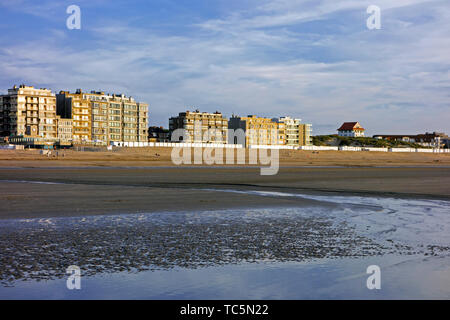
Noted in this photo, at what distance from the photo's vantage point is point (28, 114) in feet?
450

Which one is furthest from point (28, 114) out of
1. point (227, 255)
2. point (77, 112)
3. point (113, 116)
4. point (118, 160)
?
point (227, 255)

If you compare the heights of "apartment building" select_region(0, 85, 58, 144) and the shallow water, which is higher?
"apartment building" select_region(0, 85, 58, 144)

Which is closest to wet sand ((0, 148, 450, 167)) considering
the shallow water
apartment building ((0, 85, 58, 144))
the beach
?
the beach

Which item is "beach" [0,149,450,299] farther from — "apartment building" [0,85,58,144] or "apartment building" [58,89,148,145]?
"apartment building" [58,89,148,145]

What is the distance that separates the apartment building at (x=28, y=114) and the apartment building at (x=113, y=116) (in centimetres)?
1088

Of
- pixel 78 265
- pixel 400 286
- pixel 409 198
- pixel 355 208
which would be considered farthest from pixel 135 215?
pixel 409 198

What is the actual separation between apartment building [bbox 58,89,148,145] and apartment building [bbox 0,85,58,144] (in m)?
10.9

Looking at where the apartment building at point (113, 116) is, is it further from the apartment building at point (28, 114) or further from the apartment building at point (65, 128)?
the apartment building at point (28, 114)

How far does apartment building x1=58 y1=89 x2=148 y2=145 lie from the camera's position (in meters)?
154

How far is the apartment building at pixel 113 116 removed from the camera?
505ft

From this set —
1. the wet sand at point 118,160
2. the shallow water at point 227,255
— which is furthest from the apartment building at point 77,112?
the shallow water at point 227,255

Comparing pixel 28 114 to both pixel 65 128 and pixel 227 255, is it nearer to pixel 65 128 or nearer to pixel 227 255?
pixel 65 128

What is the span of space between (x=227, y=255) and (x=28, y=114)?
457 ft

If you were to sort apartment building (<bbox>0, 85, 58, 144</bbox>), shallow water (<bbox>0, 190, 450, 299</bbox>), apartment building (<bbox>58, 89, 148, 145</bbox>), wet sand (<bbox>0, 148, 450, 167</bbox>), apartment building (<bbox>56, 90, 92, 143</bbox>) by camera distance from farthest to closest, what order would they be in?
1. apartment building (<bbox>58, 89, 148, 145</bbox>)
2. apartment building (<bbox>56, 90, 92, 143</bbox>)
3. apartment building (<bbox>0, 85, 58, 144</bbox>)
4. wet sand (<bbox>0, 148, 450, 167</bbox>)
5. shallow water (<bbox>0, 190, 450, 299</bbox>)
